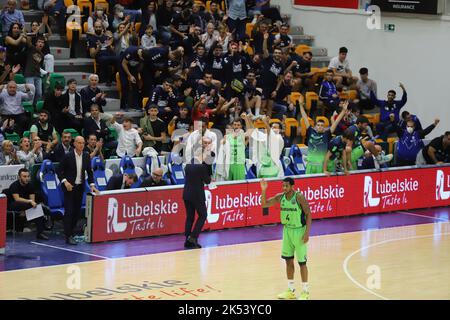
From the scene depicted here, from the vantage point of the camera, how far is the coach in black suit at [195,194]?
19.4 m

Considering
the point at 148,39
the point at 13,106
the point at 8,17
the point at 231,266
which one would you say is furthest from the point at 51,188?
the point at 148,39

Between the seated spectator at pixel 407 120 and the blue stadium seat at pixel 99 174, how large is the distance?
8.49 metres

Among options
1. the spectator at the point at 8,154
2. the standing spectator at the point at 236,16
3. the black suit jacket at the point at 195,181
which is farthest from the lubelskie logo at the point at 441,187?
the spectator at the point at 8,154

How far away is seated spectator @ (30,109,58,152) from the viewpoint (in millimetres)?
21266

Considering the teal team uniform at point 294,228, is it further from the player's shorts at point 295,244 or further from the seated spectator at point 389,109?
the seated spectator at point 389,109

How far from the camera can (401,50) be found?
29.3 meters

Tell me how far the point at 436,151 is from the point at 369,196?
274 cm

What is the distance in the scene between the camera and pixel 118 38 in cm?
2533

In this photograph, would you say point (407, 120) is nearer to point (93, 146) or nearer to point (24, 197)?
point (93, 146)
